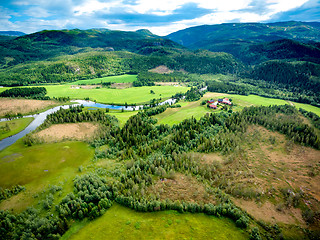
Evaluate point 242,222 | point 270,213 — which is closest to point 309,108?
point 270,213

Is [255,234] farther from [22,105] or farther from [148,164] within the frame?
[22,105]

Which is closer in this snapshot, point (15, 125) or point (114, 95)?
point (15, 125)

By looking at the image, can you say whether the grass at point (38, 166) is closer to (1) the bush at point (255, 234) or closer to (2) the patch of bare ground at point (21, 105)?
(2) the patch of bare ground at point (21, 105)

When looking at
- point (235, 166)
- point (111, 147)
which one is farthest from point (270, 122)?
point (111, 147)

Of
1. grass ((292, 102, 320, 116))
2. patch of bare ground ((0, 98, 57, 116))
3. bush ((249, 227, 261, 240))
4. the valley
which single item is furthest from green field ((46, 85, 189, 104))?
bush ((249, 227, 261, 240))

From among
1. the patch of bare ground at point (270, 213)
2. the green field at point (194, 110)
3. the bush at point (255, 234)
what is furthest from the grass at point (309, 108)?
the bush at point (255, 234)
